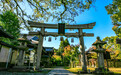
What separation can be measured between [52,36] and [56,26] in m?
1.34

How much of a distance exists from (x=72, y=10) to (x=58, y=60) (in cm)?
2422

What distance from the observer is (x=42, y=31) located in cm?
902

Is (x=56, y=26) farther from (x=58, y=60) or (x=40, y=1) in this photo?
(x=58, y=60)

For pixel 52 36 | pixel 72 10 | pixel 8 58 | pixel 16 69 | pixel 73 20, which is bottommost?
pixel 16 69

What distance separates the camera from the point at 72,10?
659 centimetres

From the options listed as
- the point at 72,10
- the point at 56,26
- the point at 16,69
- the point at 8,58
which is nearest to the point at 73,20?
the point at 72,10

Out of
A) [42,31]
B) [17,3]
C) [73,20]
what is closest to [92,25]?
[73,20]

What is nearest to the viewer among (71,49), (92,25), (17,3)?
(17,3)

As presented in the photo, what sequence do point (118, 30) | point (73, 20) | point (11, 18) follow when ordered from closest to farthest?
point (73, 20) < point (118, 30) < point (11, 18)

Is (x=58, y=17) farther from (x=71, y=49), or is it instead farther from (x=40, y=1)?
(x=71, y=49)

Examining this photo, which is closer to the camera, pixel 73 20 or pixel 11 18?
pixel 73 20

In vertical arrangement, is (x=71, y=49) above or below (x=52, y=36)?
below


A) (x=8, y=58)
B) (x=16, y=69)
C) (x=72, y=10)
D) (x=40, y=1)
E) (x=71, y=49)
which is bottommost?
(x=16, y=69)

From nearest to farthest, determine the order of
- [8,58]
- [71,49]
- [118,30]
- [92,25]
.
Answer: [92,25], [8,58], [118,30], [71,49]
